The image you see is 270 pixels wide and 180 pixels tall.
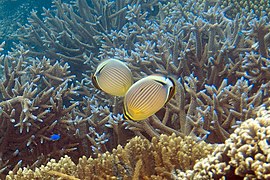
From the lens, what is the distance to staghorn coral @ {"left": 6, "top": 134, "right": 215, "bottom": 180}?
2344 millimetres

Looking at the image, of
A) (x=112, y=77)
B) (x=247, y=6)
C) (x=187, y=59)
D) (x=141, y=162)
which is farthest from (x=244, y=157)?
(x=247, y=6)

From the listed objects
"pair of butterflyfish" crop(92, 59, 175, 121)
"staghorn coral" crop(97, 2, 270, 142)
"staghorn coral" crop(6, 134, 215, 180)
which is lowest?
"staghorn coral" crop(6, 134, 215, 180)

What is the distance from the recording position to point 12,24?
7.73 meters

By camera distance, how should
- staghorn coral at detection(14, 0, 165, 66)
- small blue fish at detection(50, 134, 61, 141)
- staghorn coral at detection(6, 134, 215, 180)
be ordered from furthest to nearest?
1. staghorn coral at detection(14, 0, 165, 66)
2. small blue fish at detection(50, 134, 61, 141)
3. staghorn coral at detection(6, 134, 215, 180)

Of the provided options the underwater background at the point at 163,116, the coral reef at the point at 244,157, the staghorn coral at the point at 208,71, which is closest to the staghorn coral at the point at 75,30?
the underwater background at the point at 163,116

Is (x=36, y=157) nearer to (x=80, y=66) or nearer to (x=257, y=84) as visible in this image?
(x=80, y=66)

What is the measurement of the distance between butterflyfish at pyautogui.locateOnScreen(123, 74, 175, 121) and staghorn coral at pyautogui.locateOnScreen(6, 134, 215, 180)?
379mm

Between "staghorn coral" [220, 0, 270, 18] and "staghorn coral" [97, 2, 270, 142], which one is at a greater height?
"staghorn coral" [220, 0, 270, 18]

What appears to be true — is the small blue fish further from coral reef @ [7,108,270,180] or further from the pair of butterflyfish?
the pair of butterflyfish

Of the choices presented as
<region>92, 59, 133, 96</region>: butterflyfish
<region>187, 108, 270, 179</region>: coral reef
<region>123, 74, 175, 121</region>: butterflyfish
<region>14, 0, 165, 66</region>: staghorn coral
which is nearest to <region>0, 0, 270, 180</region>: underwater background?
<region>187, 108, 270, 179</region>: coral reef

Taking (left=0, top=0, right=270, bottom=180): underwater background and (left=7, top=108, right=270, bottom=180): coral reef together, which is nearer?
(left=7, top=108, right=270, bottom=180): coral reef

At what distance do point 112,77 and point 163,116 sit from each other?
1349 mm

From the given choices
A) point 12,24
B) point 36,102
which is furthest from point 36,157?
point 12,24

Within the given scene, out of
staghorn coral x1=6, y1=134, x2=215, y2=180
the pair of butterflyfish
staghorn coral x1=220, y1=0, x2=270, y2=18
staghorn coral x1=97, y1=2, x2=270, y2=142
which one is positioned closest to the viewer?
the pair of butterflyfish
